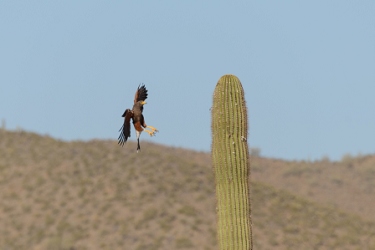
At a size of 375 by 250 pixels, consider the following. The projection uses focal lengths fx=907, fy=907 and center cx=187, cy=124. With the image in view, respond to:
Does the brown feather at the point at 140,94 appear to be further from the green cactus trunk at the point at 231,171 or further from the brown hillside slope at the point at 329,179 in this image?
the brown hillside slope at the point at 329,179

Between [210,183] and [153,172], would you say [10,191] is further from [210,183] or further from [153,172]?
[210,183]

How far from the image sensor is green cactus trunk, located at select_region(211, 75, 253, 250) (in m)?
12.5

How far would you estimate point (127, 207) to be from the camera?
43.1 m

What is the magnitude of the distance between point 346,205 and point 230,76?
44.7 metres

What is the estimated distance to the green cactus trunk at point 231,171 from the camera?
1252 centimetres

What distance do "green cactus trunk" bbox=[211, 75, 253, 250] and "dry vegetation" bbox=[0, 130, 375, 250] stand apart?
2543 cm

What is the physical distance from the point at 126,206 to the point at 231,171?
101ft

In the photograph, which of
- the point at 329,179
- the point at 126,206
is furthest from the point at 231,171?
the point at 329,179

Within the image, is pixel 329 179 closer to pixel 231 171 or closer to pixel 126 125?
pixel 231 171

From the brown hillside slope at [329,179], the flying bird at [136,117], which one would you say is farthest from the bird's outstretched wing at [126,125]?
the brown hillside slope at [329,179]

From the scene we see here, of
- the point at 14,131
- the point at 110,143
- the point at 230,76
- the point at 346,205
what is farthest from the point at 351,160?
the point at 230,76

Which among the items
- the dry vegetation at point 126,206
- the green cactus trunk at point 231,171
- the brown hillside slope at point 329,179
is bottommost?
the green cactus trunk at point 231,171

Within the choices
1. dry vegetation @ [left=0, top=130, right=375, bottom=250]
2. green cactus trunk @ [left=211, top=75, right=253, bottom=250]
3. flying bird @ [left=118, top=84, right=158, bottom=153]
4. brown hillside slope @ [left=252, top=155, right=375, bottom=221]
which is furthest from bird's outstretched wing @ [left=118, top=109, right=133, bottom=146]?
brown hillside slope @ [left=252, top=155, right=375, bottom=221]

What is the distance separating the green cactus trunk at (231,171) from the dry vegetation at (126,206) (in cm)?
2543
